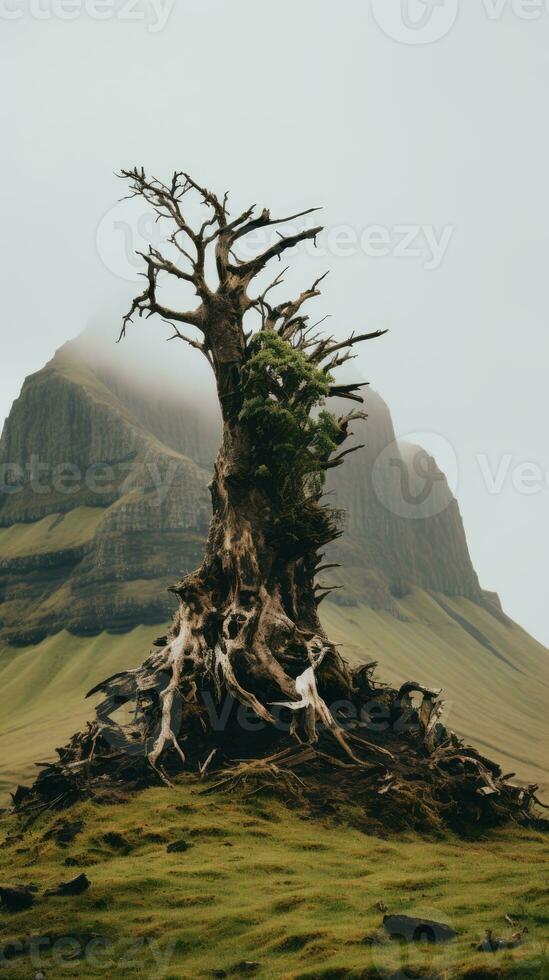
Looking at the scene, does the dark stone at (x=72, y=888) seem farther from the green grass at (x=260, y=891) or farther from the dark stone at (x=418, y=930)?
the dark stone at (x=418, y=930)

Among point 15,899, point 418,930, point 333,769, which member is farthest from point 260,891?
point 333,769

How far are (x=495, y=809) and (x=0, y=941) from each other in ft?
50.3

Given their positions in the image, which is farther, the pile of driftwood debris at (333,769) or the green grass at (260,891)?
the pile of driftwood debris at (333,769)

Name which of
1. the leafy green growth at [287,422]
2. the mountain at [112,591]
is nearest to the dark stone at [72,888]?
the leafy green growth at [287,422]

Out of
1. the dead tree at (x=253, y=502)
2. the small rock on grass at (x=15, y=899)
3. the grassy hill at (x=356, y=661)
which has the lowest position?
the grassy hill at (x=356, y=661)

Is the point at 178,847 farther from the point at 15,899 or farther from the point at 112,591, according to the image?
the point at 112,591

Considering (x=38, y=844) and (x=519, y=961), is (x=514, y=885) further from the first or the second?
(x=38, y=844)

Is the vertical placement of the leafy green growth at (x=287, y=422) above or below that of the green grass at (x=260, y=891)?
above

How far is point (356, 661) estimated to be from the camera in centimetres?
13850

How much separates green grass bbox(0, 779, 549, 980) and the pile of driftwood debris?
0.89 meters

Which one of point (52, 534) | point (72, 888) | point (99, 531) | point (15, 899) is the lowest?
point (15, 899)

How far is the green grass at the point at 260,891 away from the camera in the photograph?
1812cm

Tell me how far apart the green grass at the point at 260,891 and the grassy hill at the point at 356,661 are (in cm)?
6603

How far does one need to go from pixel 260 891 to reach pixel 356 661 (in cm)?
11794
